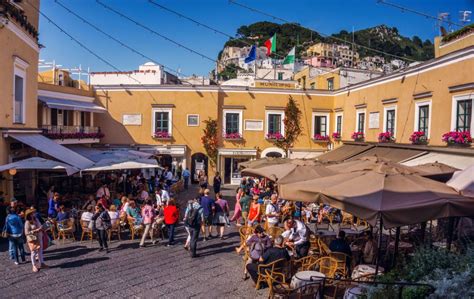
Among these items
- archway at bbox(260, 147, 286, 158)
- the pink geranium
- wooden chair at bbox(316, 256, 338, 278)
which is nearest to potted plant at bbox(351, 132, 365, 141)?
archway at bbox(260, 147, 286, 158)

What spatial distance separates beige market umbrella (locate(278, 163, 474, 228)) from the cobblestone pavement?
2743mm

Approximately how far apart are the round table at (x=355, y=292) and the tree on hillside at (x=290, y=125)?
20.8 meters

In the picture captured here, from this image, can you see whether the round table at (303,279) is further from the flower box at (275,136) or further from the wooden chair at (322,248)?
the flower box at (275,136)

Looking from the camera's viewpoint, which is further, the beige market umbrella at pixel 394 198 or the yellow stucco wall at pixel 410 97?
the yellow stucco wall at pixel 410 97

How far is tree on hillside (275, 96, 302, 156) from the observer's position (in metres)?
27.1

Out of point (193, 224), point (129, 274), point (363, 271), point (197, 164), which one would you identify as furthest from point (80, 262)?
point (197, 164)

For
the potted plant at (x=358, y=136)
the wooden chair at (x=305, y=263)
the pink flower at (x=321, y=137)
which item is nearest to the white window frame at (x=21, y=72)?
the wooden chair at (x=305, y=263)

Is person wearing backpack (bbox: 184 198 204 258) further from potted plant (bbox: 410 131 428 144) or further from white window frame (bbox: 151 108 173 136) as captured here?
white window frame (bbox: 151 108 173 136)

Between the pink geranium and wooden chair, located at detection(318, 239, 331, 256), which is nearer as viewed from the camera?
wooden chair, located at detection(318, 239, 331, 256)

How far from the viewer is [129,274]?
9141mm

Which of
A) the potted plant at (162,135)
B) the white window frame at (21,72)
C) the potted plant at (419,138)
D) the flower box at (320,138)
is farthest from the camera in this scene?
the flower box at (320,138)

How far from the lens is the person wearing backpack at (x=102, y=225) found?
10.8 metres

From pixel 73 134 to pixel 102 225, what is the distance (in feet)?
43.9

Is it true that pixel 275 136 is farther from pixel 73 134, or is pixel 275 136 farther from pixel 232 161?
pixel 73 134
